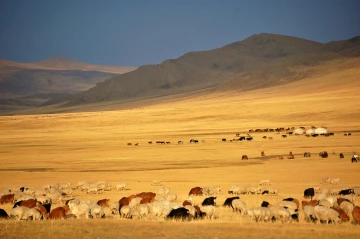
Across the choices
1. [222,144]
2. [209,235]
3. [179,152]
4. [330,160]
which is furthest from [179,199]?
[222,144]

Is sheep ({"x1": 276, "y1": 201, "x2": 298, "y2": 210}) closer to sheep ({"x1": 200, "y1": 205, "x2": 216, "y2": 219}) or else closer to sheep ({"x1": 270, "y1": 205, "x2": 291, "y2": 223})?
sheep ({"x1": 270, "y1": 205, "x2": 291, "y2": 223})

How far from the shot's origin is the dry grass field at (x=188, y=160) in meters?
13.5

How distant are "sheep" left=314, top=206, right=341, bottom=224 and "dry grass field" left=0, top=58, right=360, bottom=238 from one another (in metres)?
0.31

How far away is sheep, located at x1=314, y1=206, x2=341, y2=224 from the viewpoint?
560 inches

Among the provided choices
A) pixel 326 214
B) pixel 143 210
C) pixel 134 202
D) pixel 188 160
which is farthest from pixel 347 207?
pixel 188 160

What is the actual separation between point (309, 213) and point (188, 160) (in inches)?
842

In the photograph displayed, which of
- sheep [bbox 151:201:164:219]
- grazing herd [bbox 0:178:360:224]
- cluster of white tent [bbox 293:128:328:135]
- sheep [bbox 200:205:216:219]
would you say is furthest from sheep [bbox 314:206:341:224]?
cluster of white tent [bbox 293:128:328:135]

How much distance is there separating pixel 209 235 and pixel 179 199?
733cm

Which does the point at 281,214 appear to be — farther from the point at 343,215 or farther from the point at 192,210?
the point at 192,210

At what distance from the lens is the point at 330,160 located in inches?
1245

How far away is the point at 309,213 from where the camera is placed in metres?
14.6

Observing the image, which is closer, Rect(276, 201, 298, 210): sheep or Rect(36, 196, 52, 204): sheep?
Rect(276, 201, 298, 210): sheep

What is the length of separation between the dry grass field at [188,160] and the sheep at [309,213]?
51 cm

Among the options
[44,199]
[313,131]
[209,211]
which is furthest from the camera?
[313,131]
